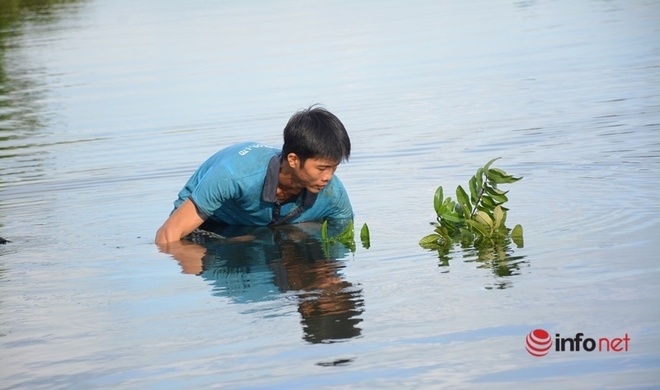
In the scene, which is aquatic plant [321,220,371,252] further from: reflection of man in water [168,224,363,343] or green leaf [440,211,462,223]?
green leaf [440,211,462,223]

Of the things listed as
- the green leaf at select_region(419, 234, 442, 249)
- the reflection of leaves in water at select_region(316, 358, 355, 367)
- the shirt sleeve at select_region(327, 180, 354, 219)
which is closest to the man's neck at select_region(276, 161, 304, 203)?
the shirt sleeve at select_region(327, 180, 354, 219)

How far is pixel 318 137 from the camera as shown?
6.59 meters

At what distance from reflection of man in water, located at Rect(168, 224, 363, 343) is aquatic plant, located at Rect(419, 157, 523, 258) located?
0.66m

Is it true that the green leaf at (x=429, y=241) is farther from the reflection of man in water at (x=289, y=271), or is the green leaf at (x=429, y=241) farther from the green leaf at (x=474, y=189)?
the reflection of man in water at (x=289, y=271)

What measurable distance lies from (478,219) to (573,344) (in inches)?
83.2

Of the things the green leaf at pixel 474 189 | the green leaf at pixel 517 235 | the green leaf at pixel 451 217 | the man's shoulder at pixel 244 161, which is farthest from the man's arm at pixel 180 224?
the green leaf at pixel 517 235

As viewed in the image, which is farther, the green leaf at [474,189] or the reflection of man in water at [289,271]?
the green leaf at [474,189]

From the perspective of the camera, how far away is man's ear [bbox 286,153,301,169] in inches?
267

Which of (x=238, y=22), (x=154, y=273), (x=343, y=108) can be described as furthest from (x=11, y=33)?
(x=154, y=273)

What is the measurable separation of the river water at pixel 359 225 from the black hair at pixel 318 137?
0.68 metres

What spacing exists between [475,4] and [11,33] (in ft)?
38.7

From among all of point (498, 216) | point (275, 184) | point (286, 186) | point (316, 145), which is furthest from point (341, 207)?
point (498, 216)

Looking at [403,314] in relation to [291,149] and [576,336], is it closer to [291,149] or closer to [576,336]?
[576,336]

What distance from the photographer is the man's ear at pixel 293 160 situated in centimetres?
677
